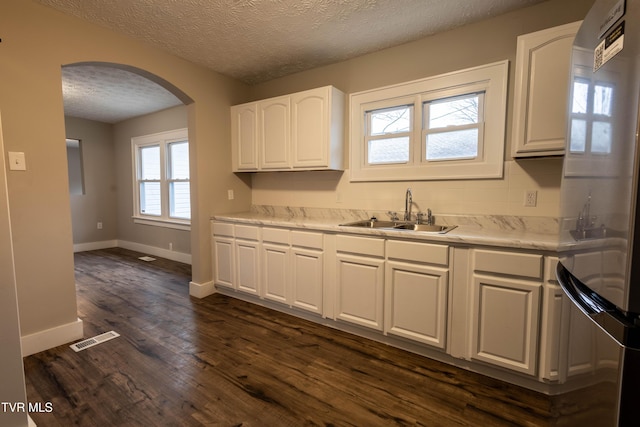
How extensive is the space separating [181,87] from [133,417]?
288 cm

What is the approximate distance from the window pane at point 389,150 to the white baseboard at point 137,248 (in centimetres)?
352

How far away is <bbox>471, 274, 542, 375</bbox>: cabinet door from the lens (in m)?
1.80

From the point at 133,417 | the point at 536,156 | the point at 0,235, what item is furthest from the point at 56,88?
the point at 536,156

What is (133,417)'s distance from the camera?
1.63 m

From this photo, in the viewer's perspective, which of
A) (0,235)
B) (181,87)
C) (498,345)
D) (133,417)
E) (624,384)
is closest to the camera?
(624,384)

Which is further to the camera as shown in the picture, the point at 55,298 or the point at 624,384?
the point at 55,298

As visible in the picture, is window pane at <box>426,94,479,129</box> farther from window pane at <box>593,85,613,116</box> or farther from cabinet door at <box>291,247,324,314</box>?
window pane at <box>593,85,613,116</box>

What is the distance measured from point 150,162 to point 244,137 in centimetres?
297

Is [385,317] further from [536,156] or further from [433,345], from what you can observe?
[536,156]

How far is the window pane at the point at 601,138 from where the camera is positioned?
735mm

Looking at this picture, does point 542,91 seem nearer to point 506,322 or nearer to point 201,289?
point 506,322

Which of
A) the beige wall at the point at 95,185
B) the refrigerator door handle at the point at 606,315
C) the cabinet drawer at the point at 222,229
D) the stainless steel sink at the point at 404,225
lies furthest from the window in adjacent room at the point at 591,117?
the beige wall at the point at 95,185

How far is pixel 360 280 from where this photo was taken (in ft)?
8.03

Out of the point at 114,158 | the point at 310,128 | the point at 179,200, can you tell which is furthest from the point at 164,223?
the point at 310,128
